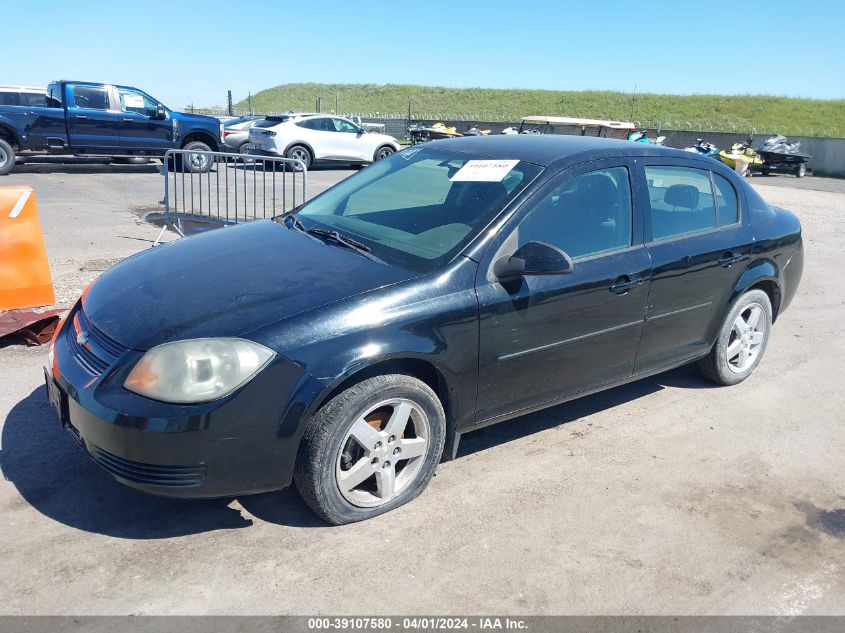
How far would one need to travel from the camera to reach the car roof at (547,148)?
13.3 feet

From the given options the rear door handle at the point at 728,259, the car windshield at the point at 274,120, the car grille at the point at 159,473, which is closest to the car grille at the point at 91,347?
the car grille at the point at 159,473

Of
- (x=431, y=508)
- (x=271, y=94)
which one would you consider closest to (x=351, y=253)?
(x=431, y=508)

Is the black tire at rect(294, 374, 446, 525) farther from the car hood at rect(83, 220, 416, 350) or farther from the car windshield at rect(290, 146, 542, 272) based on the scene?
the car windshield at rect(290, 146, 542, 272)

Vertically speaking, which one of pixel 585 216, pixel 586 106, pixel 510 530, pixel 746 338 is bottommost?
pixel 510 530

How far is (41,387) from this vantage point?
14.8ft

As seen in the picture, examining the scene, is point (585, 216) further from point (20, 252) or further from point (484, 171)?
point (20, 252)

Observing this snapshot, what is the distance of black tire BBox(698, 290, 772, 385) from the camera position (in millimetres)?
4980

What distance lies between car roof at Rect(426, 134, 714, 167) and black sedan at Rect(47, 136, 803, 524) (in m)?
0.02

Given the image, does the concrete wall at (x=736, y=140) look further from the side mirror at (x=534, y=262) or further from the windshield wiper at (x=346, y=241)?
the windshield wiper at (x=346, y=241)

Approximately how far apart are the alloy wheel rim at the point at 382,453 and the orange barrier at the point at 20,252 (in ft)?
12.3

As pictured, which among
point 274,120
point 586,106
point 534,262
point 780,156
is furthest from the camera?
point 586,106

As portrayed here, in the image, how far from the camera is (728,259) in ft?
15.5

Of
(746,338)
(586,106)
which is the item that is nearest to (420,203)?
(746,338)

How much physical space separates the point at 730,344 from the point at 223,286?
361 centimetres
